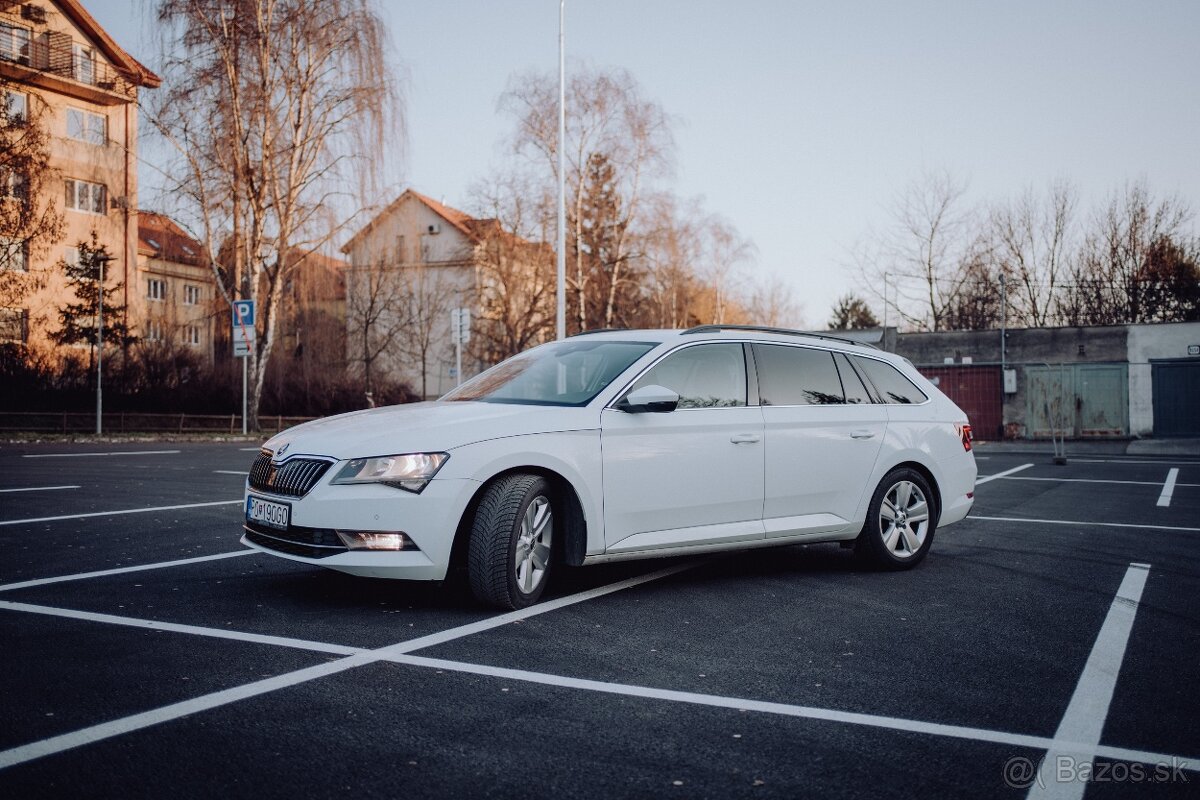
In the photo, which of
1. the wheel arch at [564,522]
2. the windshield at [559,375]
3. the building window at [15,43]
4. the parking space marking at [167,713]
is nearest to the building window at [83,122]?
the building window at [15,43]

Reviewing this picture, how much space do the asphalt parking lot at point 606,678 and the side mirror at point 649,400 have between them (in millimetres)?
1151

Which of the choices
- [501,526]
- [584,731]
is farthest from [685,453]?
[584,731]

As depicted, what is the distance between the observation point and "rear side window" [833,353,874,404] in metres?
7.10

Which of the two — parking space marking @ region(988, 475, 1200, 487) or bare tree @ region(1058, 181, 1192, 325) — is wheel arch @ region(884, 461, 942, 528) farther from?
bare tree @ region(1058, 181, 1192, 325)

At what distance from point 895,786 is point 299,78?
29.3 meters

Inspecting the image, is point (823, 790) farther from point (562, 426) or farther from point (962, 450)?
point (962, 450)

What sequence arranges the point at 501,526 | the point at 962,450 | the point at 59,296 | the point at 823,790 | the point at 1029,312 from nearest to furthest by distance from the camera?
1. the point at 823,790
2. the point at 501,526
3. the point at 962,450
4. the point at 59,296
5. the point at 1029,312

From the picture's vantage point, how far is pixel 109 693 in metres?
3.81

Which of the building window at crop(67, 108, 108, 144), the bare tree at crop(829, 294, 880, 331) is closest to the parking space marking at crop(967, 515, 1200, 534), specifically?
the building window at crop(67, 108, 108, 144)

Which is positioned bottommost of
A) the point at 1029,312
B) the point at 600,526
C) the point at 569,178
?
the point at 600,526

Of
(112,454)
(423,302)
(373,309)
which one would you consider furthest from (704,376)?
(423,302)

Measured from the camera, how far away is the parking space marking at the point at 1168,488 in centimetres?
1235

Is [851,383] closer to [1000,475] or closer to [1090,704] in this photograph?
[1090,704]

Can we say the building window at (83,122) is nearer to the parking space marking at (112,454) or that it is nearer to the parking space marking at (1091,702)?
the parking space marking at (112,454)
